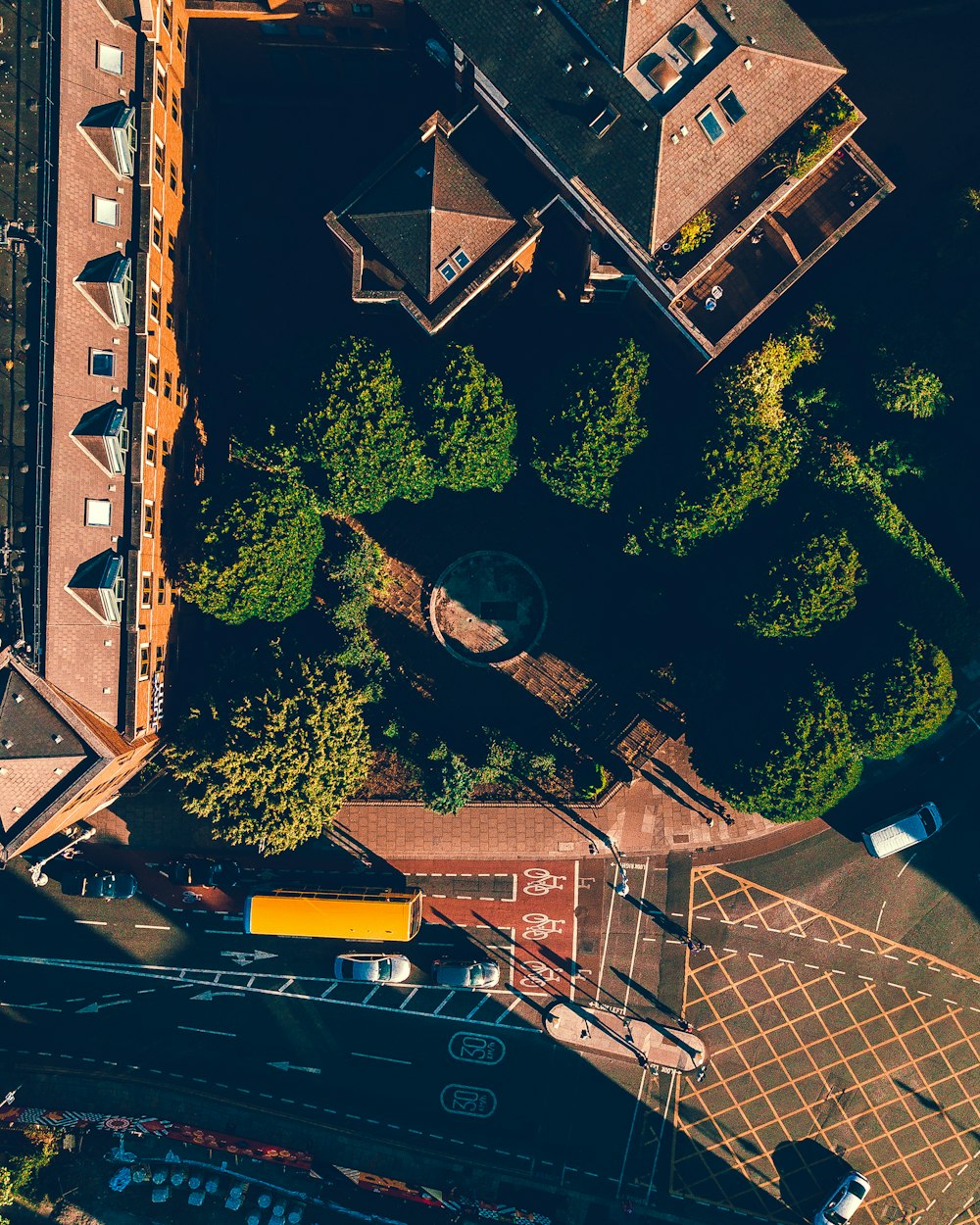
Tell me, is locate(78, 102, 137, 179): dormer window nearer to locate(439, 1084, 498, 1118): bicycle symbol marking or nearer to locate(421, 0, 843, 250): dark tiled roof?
locate(421, 0, 843, 250): dark tiled roof

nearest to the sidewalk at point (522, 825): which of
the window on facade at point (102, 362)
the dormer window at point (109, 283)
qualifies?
the window on facade at point (102, 362)

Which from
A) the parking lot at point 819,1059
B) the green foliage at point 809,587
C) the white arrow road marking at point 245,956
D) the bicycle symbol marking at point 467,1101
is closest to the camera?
the green foliage at point 809,587

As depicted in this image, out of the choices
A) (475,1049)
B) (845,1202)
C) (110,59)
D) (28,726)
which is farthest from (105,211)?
Result: (845,1202)

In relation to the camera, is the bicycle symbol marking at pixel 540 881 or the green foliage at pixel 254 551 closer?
the green foliage at pixel 254 551

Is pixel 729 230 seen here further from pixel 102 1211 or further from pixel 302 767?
pixel 102 1211

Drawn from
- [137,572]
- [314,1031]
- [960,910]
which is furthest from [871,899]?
[137,572]

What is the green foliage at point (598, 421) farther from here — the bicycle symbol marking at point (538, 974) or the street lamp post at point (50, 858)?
the street lamp post at point (50, 858)

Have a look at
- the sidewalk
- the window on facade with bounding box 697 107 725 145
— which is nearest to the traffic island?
the sidewalk
